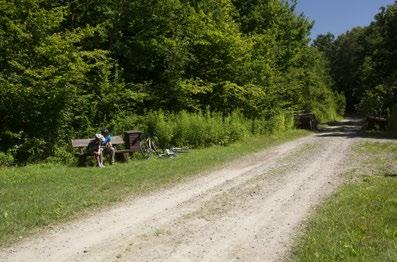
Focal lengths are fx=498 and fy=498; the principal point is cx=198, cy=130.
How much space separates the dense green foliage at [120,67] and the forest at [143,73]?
0.18 feet

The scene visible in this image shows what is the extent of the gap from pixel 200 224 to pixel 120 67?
18.2 meters

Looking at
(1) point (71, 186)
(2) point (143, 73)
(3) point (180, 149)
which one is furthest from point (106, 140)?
(2) point (143, 73)

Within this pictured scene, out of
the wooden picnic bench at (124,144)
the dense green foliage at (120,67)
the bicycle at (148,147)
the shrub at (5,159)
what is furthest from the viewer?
the bicycle at (148,147)

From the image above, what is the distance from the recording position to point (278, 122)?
105 feet

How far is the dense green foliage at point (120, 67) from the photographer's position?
1912cm

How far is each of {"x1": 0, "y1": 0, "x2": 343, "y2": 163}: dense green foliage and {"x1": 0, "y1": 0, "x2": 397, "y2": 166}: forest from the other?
6 cm

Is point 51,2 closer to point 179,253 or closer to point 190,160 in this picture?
point 190,160

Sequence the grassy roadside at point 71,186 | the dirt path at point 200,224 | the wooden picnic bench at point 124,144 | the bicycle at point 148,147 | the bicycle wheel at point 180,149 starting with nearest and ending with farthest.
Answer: the dirt path at point 200,224, the grassy roadside at point 71,186, the wooden picnic bench at point 124,144, the bicycle at point 148,147, the bicycle wheel at point 180,149

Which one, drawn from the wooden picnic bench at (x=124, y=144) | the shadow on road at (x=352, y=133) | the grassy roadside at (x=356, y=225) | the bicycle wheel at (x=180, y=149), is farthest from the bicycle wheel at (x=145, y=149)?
the shadow on road at (x=352, y=133)

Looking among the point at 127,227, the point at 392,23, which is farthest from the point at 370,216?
the point at 392,23

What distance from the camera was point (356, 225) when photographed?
27.7 feet

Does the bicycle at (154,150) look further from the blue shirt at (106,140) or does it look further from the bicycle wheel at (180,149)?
the blue shirt at (106,140)

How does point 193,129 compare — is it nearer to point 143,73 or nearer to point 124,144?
point 124,144

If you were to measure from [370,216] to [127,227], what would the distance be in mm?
4396
